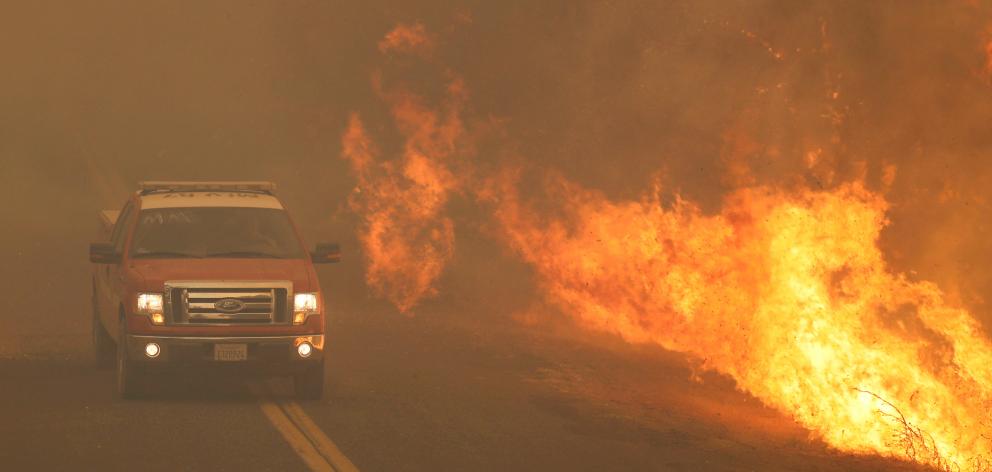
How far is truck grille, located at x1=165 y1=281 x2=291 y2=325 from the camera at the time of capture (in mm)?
12180

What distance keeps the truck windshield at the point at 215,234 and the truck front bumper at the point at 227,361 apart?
1116 millimetres

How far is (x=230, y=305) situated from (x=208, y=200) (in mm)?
1880

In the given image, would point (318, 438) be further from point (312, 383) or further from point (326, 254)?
point (326, 254)

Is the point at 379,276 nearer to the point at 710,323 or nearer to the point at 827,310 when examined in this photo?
the point at 710,323

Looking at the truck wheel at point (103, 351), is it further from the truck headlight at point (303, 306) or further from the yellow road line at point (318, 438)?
the truck headlight at point (303, 306)

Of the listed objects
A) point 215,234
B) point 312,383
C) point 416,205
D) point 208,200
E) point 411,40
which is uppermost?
point 411,40

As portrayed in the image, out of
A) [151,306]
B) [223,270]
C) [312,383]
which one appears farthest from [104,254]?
[312,383]

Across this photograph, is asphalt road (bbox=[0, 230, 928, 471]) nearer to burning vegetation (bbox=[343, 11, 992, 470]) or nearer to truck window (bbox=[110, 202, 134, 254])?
burning vegetation (bbox=[343, 11, 992, 470])

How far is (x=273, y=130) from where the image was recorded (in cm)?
5447

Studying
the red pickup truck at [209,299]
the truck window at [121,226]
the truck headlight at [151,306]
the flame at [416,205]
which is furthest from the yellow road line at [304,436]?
the flame at [416,205]

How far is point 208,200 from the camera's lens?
45.2 feet

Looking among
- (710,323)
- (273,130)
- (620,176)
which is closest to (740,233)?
(710,323)

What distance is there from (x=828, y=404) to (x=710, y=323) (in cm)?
425

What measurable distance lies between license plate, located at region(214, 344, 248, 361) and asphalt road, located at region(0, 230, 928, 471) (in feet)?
0.70
